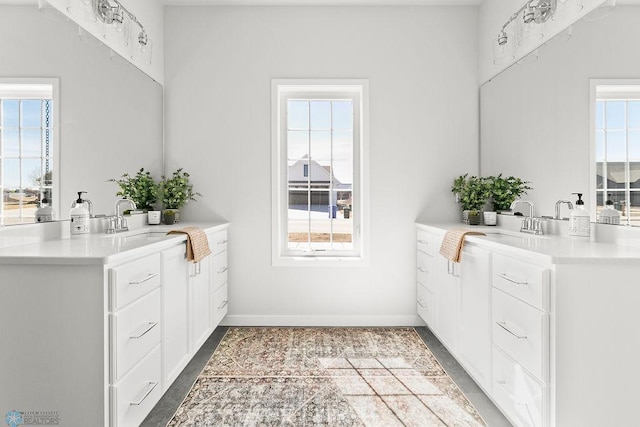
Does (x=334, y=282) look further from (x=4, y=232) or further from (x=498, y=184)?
(x=4, y=232)

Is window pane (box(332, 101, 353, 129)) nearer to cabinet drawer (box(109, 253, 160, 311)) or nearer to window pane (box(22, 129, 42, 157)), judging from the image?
cabinet drawer (box(109, 253, 160, 311))

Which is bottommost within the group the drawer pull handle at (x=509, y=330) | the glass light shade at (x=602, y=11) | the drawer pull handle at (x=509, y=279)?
the drawer pull handle at (x=509, y=330)

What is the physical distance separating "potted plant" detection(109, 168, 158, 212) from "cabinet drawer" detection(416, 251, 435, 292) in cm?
233

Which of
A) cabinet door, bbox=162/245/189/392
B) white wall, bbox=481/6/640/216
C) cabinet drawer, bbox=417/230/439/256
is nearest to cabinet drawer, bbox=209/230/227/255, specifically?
cabinet door, bbox=162/245/189/392

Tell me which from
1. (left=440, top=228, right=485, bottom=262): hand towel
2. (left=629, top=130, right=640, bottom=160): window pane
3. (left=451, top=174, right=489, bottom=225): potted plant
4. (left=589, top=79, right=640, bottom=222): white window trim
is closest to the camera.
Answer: (left=629, top=130, right=640, bottom=160): window pane

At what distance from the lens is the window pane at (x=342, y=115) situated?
3.44 metres

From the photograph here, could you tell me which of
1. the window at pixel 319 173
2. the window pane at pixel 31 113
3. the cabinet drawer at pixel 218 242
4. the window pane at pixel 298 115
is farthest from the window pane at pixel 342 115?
the window pane at pixel 31 113

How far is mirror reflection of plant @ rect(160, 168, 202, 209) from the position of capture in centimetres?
312

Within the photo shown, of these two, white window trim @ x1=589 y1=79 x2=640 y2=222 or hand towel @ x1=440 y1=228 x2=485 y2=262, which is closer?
white window trim @ x1=589 y1=79 x2=640 y2=222

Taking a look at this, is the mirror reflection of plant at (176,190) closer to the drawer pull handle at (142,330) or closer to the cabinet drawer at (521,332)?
the drawer pull handle at (142,330)

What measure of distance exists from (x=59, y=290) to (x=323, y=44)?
2.84 m

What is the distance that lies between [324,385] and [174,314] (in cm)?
101

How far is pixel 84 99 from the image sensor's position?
220 cm

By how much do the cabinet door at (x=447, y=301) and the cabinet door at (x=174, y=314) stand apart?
1.76 m
